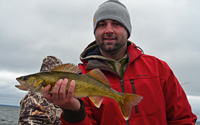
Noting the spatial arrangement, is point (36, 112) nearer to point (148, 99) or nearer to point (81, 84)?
point (81, 84)

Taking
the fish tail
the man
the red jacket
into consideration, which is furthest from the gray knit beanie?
the fish tail

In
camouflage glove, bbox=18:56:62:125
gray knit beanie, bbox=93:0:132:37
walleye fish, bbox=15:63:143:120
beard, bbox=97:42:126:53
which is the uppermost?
gray knit beanie, bbox=93:0:132:37

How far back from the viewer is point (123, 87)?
384 centimetres

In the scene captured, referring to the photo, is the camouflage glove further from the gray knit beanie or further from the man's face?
the gray knit beanie

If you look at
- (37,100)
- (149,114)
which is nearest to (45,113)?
(37,100)

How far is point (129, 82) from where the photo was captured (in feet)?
12.8

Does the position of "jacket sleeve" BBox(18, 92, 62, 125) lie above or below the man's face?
below

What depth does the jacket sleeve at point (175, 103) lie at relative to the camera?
12.9 ft

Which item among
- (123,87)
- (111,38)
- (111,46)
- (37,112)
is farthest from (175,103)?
(37,112)

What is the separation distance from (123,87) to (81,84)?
1284 mm

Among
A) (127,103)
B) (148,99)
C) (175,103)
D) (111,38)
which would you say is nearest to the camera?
(127,103)

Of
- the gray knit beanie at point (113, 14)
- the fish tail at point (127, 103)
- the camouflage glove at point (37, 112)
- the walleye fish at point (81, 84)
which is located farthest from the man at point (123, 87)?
the camouflage glove at point (37, 112)

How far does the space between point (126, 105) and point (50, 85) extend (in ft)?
5.27

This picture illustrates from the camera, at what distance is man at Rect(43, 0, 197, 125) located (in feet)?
10.7
